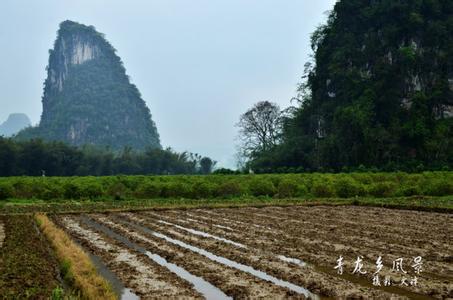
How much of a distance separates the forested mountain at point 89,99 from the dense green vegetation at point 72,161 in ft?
155

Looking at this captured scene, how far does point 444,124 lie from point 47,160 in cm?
3940

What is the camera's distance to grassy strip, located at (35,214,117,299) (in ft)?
20.6

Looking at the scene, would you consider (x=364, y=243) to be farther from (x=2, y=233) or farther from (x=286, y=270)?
(x=2, y=233)

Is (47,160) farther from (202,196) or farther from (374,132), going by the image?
(374,132)

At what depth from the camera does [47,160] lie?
2026 inches

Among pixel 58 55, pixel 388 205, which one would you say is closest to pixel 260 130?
pixel 388 205

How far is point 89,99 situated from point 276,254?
394ft

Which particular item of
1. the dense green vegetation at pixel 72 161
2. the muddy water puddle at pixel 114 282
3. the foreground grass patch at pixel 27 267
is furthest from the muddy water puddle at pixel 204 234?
the dense green vegetation at pixel 72 161

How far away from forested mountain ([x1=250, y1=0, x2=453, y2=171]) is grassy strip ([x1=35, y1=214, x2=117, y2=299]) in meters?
31.7

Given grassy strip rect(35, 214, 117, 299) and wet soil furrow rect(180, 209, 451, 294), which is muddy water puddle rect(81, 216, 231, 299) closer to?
grassy strip rect(35, 214, 117, 299)

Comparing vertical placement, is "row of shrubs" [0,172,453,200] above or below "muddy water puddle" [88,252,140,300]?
above

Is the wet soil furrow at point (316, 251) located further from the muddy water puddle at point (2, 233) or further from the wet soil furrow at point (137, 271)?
the muddy water puddle at point (2, 233)

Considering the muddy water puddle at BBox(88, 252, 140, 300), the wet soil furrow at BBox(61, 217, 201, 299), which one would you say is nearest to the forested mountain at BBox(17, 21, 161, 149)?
the wet soil furrow at BBox(61, 217, 201, 299)

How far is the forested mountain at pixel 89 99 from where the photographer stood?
11194cm
